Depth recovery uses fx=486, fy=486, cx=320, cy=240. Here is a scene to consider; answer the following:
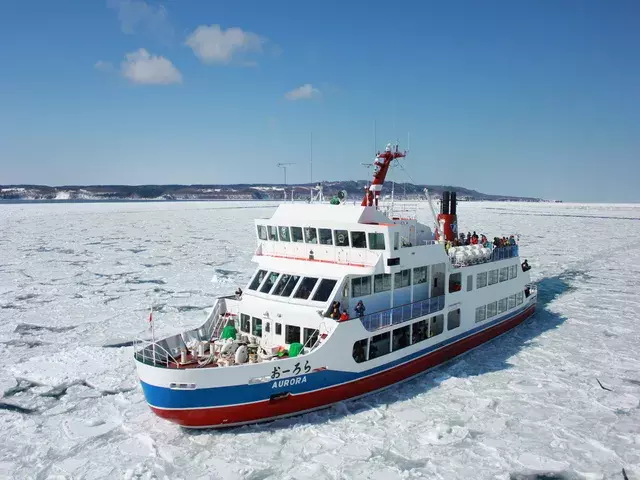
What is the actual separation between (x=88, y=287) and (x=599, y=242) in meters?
46.0

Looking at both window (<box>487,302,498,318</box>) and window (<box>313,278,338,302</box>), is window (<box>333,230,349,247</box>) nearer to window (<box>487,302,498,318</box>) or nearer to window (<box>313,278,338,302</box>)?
window (<box>313,278,338,302</box>)

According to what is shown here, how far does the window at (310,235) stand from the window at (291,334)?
2.83 m

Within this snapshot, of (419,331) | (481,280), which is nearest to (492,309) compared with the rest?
(481,280)

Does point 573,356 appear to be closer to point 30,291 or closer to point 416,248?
point 416,248

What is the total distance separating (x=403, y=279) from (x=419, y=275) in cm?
85

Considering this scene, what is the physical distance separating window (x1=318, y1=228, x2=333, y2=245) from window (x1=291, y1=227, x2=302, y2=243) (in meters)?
0.79

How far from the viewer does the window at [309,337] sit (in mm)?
12898

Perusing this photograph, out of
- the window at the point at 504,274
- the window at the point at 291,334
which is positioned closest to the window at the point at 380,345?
the window at the point at 291,334

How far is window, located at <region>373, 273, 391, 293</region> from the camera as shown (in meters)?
14.1

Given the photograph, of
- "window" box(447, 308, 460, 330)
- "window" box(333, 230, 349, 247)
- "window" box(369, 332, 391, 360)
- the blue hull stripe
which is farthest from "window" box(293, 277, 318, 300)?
"window" box(447, 308, 460, 330)

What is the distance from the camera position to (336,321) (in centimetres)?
1241

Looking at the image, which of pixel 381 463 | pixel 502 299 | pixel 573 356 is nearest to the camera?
pixel 381 463

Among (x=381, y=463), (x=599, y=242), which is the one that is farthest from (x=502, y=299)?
(x=599, y=242)

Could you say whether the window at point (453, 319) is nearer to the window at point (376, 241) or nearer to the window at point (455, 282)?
the window at point (455, 282)
